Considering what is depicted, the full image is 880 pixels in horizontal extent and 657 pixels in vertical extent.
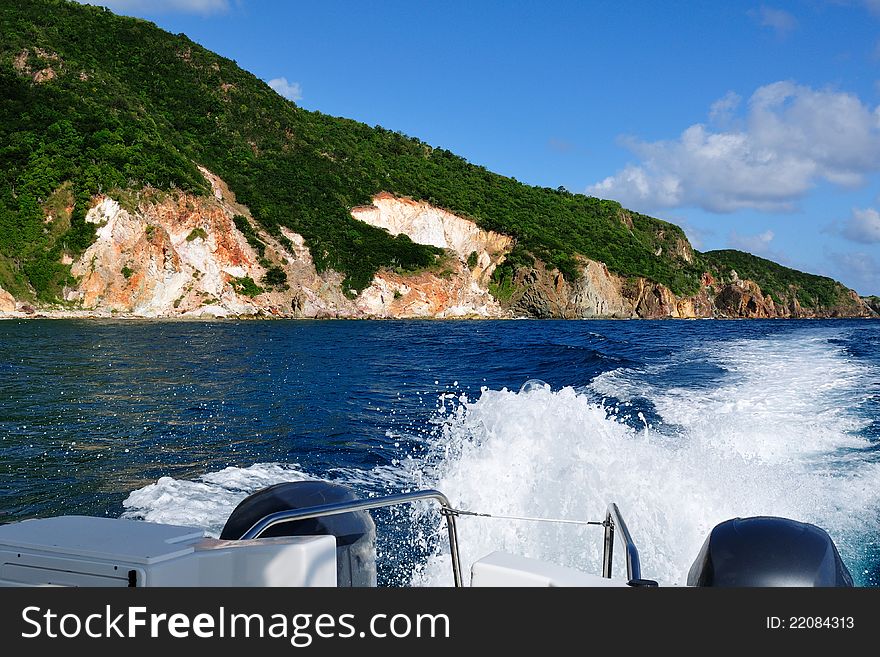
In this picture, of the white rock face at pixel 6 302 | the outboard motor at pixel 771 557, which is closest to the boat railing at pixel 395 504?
the outboard motor at pixel 771 557

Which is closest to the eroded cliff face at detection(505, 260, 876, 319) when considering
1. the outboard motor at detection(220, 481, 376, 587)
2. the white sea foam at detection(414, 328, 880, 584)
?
the white sea foam at detection(414, 328, 880, 584)

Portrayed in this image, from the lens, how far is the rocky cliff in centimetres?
4284

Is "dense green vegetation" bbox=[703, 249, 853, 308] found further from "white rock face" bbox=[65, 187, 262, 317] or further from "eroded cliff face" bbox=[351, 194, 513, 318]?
"white rock face" bbox=[65, 187, 262, 317]

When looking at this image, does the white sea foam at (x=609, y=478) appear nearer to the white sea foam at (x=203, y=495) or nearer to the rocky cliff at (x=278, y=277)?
the white sea foam at (x=203, y=495)

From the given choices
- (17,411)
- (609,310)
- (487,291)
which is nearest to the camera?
(17,411)

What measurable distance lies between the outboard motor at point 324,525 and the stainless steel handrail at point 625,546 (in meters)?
1.17

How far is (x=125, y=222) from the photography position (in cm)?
4381

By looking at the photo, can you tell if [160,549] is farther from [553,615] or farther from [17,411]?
[17,411]

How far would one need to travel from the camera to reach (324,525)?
10.9 ft

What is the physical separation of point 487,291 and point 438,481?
189 feet

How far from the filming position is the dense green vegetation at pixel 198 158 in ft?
147

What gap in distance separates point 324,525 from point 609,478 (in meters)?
3.71

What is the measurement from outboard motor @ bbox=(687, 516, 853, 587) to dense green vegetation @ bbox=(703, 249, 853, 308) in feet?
375

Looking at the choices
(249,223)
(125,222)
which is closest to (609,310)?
(249,223)
